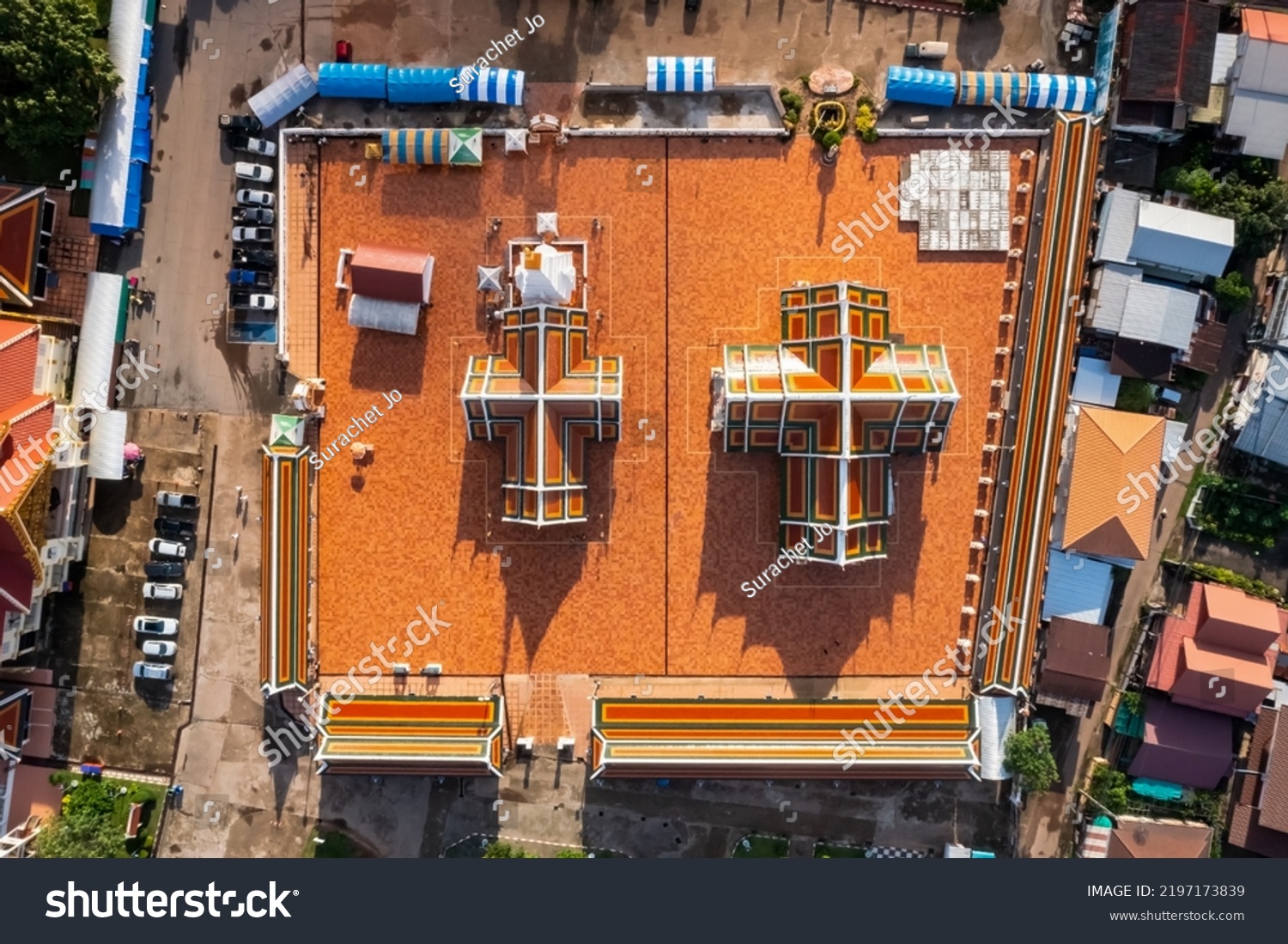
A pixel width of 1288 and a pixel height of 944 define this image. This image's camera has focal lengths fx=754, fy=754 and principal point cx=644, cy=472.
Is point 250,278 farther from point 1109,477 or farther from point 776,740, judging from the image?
point 1109,477

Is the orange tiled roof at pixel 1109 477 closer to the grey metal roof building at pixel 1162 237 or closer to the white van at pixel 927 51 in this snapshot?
the grey metal roof building at pixel 1162 237

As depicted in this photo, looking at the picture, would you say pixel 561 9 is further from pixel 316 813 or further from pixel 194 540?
pixel 316 813

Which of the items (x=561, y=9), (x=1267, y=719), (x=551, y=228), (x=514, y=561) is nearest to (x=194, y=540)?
(x=514, y=561)

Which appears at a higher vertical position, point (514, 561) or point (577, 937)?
point (514, 561)

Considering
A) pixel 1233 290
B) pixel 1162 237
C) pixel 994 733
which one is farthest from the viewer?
pixel 994 733

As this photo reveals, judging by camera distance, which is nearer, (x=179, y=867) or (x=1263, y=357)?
(x=179, y=867)

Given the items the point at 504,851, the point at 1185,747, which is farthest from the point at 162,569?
the point at 1185,747
